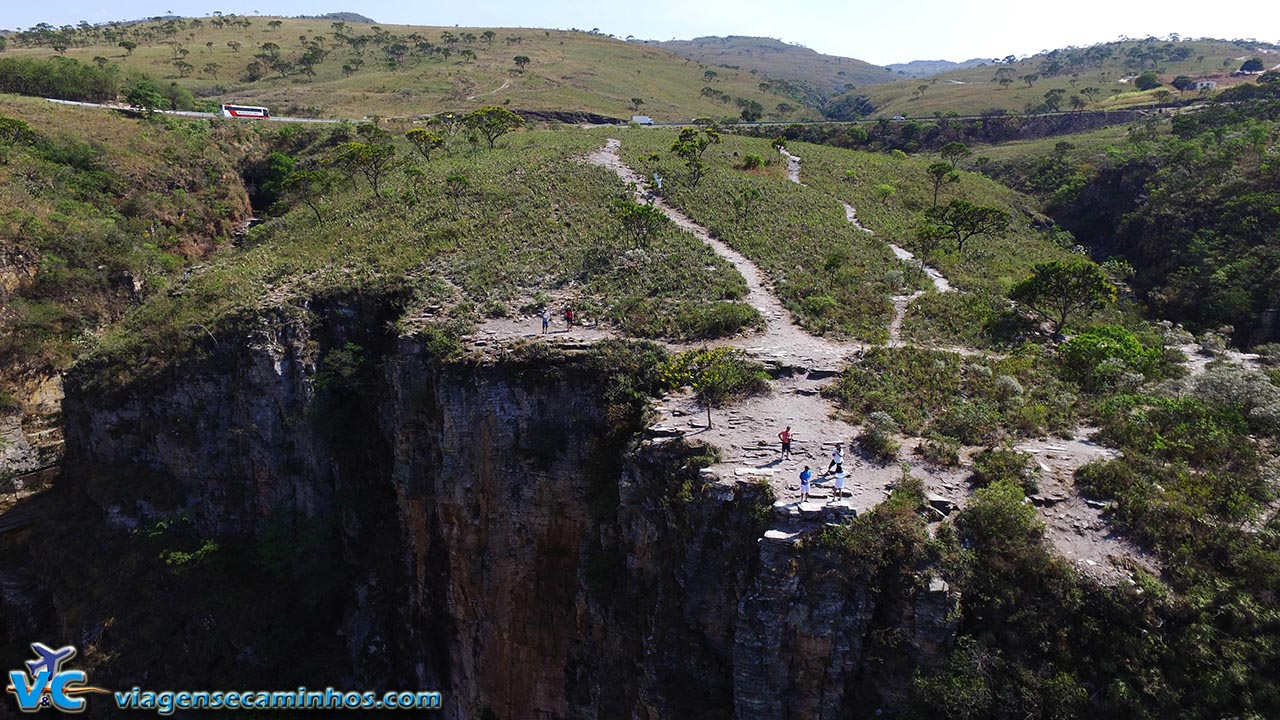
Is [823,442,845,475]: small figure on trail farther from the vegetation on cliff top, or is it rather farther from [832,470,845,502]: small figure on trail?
the vegetation on cliff top

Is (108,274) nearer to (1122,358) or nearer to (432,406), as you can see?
(432,406)

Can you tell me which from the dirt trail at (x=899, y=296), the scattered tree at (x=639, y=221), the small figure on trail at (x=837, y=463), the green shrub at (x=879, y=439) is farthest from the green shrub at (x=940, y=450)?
the scattered tree at (x=639, y=221)

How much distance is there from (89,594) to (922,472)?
38.6m

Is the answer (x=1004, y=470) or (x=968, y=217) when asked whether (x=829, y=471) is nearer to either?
(x=1004, y=470)

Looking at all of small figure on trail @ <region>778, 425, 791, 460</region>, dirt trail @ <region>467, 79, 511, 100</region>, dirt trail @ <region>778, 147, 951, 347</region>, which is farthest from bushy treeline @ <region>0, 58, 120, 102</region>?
small figure on trail @ <region>778, 425, 791, 460</region>

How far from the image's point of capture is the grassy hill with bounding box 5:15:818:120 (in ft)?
353

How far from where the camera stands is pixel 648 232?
3828 centimetres

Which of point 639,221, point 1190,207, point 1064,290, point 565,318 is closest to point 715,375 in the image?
point 565,318

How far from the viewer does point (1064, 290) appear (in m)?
29.2

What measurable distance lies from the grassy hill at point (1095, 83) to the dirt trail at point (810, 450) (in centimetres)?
11635

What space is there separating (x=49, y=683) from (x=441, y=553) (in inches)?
662

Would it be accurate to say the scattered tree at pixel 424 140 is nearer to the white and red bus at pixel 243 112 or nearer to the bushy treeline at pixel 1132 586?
the white and red bus at pixel 243 112

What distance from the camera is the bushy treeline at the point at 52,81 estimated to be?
67438 mm

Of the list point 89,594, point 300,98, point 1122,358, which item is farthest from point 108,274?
point 300,98
